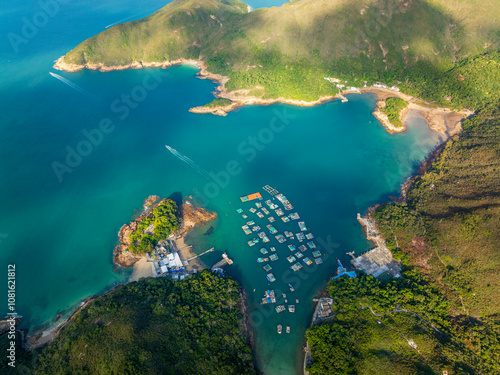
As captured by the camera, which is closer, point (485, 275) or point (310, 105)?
point (485, 275)

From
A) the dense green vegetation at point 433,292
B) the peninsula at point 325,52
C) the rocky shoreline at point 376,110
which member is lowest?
the dense green vegetation at point 433,292

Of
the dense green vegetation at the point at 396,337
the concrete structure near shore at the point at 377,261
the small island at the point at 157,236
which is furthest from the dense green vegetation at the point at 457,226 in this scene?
the small island at the point at 157,236

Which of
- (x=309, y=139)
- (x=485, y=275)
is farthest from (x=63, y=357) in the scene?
(x=309, y=139)

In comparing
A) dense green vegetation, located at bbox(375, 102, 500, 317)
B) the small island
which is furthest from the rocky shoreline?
the small island

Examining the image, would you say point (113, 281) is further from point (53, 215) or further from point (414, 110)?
point (414, 110)

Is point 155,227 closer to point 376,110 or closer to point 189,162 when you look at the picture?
point 189,162

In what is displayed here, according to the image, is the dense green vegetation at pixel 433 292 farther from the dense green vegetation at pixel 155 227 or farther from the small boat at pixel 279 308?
the dense green vegetation at pixel 155 227
